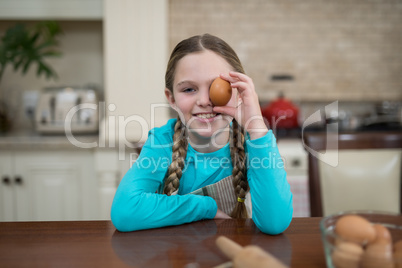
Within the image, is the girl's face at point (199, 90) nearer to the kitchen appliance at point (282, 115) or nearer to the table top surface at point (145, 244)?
the table top surface at point (145, 244)

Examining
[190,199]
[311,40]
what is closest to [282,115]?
[311,40]

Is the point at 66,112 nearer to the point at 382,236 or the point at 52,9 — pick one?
the point at 52,9

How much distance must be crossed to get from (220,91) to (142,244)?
1.31ft

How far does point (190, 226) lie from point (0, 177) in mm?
1748

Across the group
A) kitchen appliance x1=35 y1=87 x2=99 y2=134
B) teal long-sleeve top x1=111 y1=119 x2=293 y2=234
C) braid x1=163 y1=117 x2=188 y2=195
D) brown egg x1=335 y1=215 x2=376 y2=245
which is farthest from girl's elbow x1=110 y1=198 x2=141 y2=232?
kitchen appliance x1=35 y1=87 x2=99 y2=134

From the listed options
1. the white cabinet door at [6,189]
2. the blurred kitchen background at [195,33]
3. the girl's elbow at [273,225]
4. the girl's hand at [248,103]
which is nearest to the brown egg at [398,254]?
the girl's elbow at [273,225]

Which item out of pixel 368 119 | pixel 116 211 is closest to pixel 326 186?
pixel 116 211

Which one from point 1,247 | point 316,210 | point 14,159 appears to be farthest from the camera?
point 14,159

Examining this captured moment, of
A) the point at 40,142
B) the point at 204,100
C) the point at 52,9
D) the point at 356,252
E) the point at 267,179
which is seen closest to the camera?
the point at 356,252

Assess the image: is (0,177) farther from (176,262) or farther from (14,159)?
(176,262)

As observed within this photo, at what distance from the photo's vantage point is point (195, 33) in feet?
8.63

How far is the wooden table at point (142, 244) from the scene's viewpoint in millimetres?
611

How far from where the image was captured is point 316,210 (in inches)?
46.1

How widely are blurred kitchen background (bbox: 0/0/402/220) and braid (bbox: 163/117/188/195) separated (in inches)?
43.8
